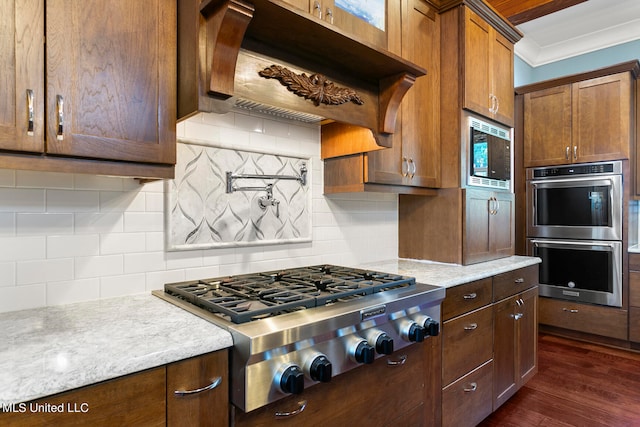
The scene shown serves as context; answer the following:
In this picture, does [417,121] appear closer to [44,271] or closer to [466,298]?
[466,298]

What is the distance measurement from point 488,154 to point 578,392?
1.79 meters

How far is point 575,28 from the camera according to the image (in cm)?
379

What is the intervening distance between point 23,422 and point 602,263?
4122 millimetres

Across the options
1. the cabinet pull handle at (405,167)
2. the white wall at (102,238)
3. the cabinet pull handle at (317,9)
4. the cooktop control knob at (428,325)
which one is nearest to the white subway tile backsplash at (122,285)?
the white wall at (102,238)

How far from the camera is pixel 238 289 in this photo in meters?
1.44

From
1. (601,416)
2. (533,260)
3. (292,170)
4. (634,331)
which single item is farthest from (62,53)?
(634,331)

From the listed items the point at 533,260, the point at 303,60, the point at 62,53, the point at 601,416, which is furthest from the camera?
the point at 533,260

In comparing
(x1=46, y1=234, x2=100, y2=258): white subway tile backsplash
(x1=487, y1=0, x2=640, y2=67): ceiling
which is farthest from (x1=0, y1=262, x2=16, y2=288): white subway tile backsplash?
(x1=487, y1=0, x2=640, y2=67): ceiling

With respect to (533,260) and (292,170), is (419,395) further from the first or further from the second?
(533,260)

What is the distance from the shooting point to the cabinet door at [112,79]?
101 cm

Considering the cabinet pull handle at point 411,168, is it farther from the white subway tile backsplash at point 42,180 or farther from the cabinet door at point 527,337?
the white subway tile backsplash at point 42,180

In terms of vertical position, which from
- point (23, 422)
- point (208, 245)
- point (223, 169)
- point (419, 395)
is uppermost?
point (223, 169)

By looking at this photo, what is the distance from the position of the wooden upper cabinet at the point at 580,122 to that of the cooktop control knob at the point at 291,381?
3651 millimetres
